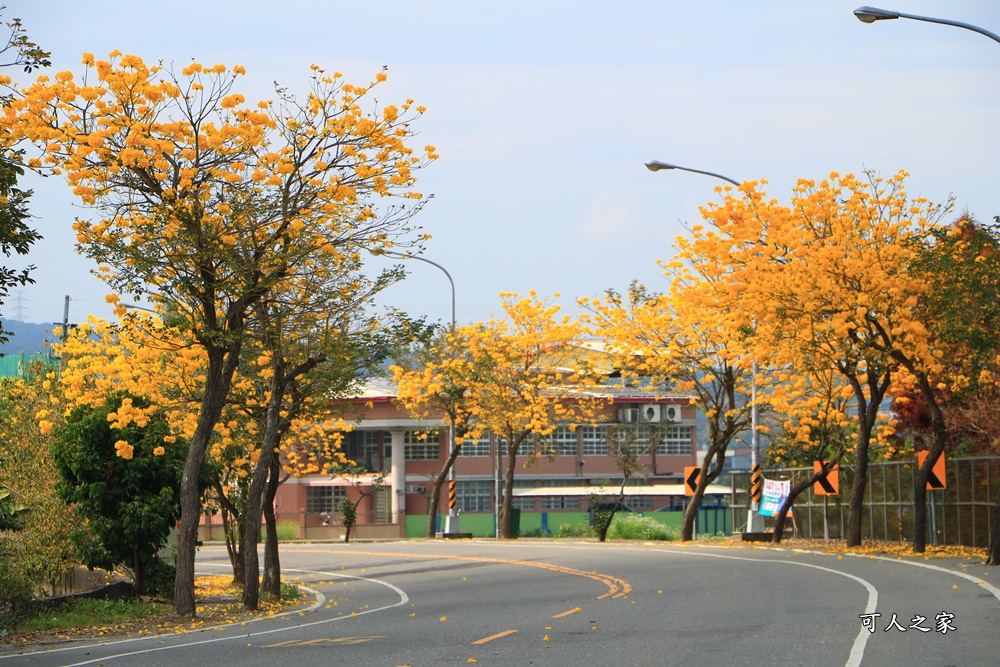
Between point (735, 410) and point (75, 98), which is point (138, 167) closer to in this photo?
point (75, 98)

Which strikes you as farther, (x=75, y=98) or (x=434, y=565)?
(x=434, y=565)

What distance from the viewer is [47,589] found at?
23984mm

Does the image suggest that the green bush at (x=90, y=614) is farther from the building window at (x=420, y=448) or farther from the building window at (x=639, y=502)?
the building window at (x=639, y=502)

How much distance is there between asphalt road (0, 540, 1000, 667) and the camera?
12758 millimetres

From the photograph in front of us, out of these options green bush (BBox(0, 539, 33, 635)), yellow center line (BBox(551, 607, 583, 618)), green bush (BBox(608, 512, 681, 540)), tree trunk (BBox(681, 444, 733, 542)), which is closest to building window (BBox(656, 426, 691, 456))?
green bush (BBox(608, 512, 681, 540))

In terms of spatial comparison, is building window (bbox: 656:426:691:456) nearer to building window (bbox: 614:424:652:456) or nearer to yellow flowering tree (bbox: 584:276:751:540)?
building window (bbox: 614:424:652:456)

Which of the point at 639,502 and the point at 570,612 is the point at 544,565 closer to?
the point at 570,612

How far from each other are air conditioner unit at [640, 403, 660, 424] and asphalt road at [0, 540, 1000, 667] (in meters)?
36.9

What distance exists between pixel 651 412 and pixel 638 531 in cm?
2129

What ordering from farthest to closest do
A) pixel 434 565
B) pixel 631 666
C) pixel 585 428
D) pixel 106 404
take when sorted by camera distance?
pixel 585 428, pixel 434 565, pixel 106 404, pixel 631 666

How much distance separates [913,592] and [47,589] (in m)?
15.7

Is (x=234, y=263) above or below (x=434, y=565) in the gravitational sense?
above

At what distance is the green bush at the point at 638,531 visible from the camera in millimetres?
44969

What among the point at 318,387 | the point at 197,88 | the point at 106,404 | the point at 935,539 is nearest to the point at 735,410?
the point at 935,539
